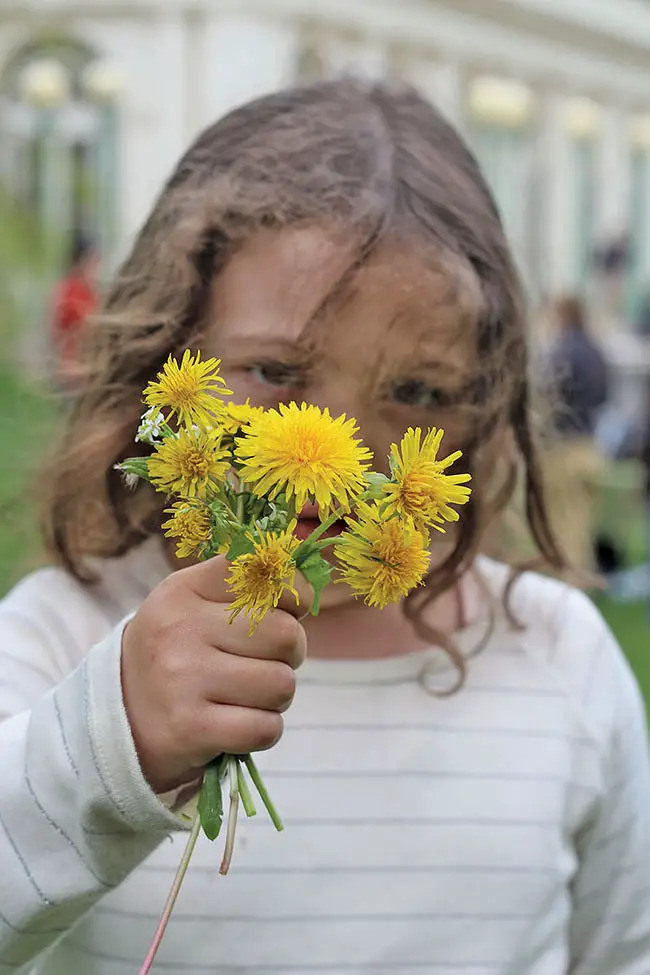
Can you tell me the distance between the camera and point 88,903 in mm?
921

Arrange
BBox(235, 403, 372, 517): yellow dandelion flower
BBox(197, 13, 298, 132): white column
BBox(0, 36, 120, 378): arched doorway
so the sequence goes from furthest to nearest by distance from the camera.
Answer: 1. BBox(197, 13, 298, 132): white column
2. BBox(0, 36, 120, 378): arched doorway
3. BBox(235, 403, 372, 517): yellow dandelion flower

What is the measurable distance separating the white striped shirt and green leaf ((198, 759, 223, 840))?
0.26 m

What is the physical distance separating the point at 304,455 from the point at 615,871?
82 centimetres

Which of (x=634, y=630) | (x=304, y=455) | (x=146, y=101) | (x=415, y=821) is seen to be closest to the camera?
(x=304, y=455)

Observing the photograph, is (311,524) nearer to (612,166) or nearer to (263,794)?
(263,794)

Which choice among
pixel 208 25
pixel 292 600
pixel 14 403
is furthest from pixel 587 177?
pixel 292 600

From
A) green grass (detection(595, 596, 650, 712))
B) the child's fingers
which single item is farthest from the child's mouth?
green grass (detection(595, 596, 650, 712))

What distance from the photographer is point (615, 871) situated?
1312 mm

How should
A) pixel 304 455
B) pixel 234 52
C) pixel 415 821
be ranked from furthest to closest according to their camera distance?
1. pixel 234 52
2. pixel 415 821
3. pixel 304 455

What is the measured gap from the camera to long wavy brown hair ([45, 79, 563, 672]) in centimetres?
117

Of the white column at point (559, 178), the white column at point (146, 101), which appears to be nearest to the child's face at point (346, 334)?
the white column at point (146, 101)

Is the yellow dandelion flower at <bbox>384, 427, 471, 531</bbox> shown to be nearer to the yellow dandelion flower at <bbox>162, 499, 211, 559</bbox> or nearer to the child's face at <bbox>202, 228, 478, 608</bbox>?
the yellow dandelion flower at <bbox>162, 499, 211, 559</bbox>

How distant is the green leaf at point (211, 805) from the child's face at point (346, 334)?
0.36 metres

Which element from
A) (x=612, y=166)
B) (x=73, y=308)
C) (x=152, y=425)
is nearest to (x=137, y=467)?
(x=152, y=425)
